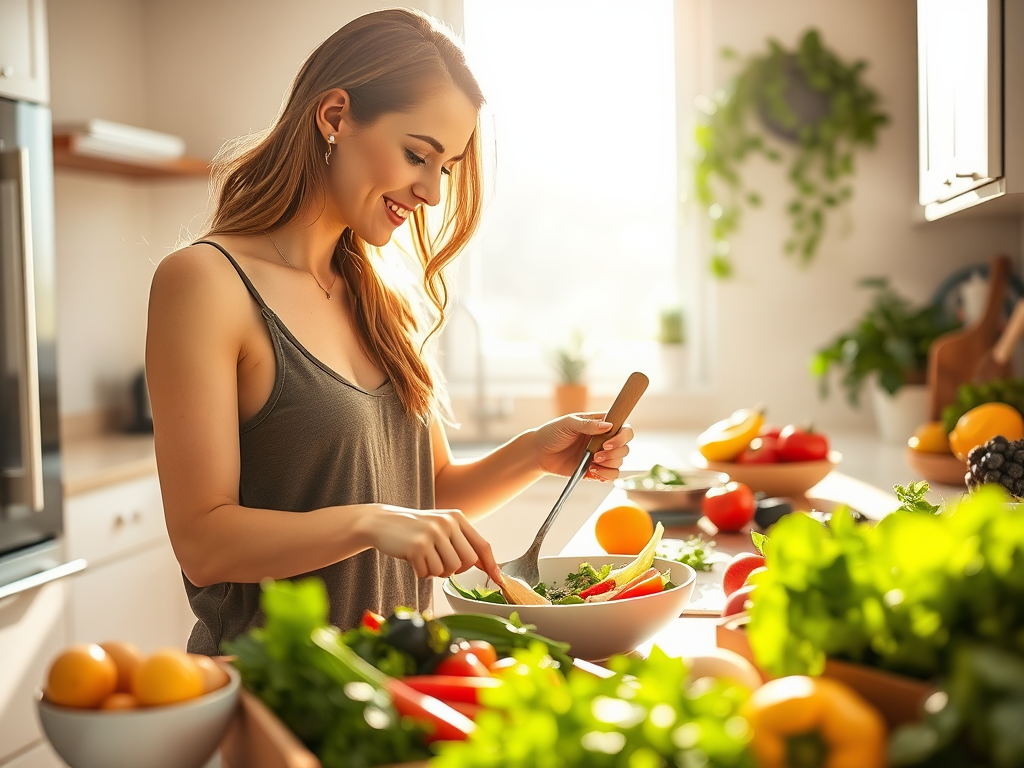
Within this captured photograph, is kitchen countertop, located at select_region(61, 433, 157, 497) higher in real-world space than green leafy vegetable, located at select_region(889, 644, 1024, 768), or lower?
lower

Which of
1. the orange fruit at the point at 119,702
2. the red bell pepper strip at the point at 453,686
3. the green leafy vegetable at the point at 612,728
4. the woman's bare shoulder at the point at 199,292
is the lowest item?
the red bell pepper strip at the point at 453,686

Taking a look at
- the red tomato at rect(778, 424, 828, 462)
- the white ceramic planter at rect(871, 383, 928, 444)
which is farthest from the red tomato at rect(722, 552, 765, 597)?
the white ceramic planter at rect(871, 383, 928, 444)

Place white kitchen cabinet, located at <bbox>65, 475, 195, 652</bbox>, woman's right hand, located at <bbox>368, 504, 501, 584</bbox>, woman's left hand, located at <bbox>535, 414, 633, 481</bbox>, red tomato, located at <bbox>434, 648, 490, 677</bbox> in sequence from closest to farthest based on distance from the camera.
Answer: red tomato, located at <bbox>434, 648, 490, 677</bbox>, woman's right hand, located at <bbox>368, 504, 501, 584</bbox>, woman's left hand, located at <bbox>535, 414, 633, 481</bbox>, white kitchen cabinet, located at <bbox>65, 475, 195, 652</bbox>

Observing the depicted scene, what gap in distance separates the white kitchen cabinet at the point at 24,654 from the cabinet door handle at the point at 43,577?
0.03m

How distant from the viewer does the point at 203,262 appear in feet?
4.29

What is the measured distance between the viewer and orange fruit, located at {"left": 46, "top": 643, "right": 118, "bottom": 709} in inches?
27.3

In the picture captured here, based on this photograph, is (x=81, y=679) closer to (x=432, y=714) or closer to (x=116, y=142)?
(x=432, y=714)

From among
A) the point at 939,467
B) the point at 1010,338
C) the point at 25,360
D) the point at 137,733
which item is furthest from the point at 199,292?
the point at 1010,338

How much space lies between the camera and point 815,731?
0.58 m

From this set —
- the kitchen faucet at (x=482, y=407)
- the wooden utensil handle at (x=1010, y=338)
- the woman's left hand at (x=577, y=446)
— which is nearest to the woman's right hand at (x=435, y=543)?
the woman's left hand at (x=577, y=446)

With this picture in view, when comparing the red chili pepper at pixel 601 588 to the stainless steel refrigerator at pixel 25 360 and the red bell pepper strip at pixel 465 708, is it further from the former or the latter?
the stainless steel refrigerator at pixel 25 360

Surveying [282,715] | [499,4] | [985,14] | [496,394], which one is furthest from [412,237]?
[499,4]

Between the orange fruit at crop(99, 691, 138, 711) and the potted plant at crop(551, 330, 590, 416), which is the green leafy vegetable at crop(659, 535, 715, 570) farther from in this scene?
the potted plant at crop(551, 330, 590, 416)

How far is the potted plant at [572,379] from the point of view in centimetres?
339
